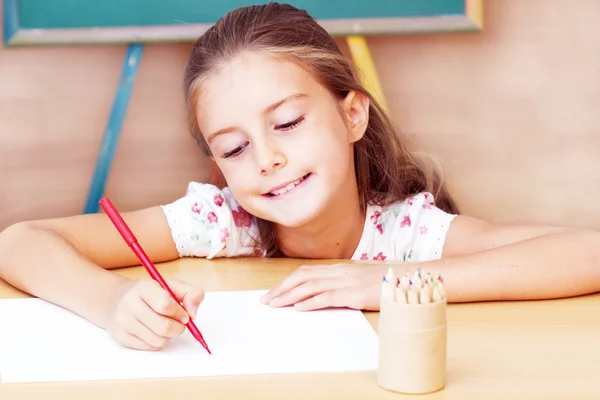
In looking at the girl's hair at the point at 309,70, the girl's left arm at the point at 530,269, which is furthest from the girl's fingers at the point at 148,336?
Result: the girl's hair at the point at 309,70

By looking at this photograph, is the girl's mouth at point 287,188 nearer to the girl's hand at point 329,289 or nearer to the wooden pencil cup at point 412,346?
the girl's hand at point 329,289

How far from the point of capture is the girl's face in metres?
1.02

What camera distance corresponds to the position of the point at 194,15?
1.33 m

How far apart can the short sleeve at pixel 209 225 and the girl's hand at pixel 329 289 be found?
0.99 feet

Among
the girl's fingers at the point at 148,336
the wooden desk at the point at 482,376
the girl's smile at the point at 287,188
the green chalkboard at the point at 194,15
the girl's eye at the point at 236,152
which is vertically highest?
the green chalkboard at the point at 194,15

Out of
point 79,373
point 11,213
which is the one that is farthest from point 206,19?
point 79,373

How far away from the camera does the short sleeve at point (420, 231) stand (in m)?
1.14

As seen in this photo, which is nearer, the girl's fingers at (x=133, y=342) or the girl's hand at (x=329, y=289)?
the girl's fingers at (x=133, y=342)

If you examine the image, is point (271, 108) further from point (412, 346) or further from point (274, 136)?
point (412, 346)

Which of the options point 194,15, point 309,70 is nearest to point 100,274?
point 309,70

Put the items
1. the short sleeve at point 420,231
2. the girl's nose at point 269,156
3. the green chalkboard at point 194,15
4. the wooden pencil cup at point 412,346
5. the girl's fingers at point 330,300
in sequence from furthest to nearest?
the green chalkboard at point 194,15 → the short sleeve at point 420,231 → the girl's nose at point 269,156 → the girl's fingers at point 330,300 → the wooden pencil cup at point 412,346

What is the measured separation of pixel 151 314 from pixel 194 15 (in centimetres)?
74

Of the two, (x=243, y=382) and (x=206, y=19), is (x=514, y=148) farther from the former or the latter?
(x=243, y=382)

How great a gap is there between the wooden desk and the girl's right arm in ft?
0.27
